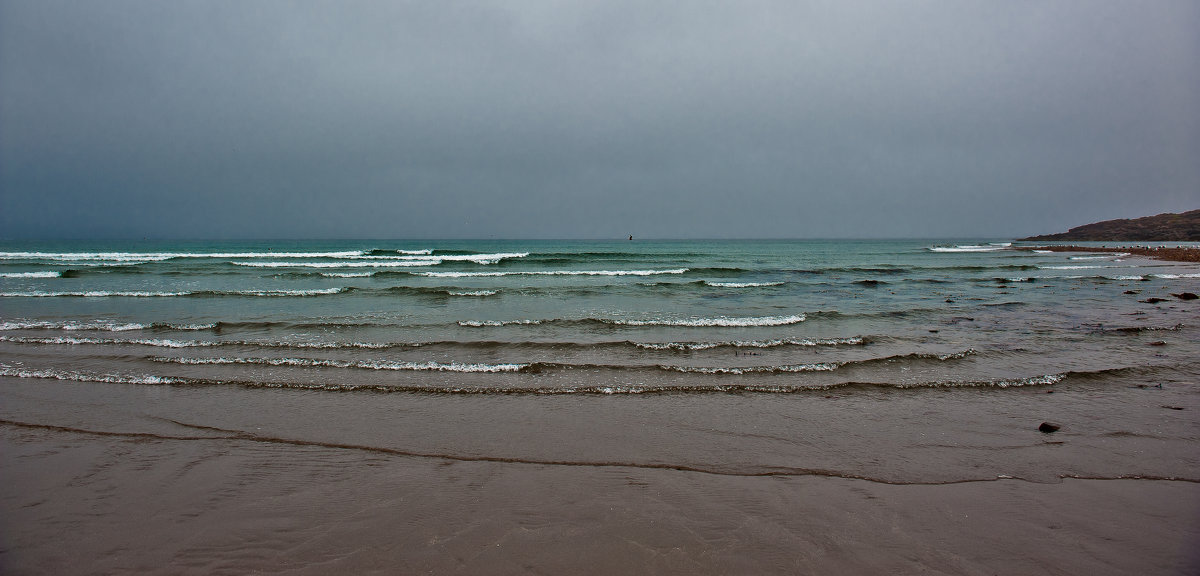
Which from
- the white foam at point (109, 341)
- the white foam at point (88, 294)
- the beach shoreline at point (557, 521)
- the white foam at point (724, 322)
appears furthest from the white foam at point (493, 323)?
the white foam at point (88, 294)

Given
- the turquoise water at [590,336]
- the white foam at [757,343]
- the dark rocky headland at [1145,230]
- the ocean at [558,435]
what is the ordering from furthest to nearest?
1. the dark rocky headland at [1145,230]
2. the white foam at [757,343]
3. the turquoise water at [590,336]
4. the ocean at [558,435]

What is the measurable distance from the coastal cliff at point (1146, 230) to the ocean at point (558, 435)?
103734 millimetres

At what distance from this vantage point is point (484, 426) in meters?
5.56

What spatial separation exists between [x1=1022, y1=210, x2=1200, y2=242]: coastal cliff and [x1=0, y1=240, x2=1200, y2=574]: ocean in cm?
10373

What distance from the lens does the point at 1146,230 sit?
90.4 m

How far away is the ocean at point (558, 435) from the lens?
3385mm

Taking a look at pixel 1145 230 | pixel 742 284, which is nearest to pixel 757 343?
pixel 742 284

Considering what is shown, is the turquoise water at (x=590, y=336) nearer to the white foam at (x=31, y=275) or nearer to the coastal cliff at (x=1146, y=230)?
the white foam at (x=31, y=275)

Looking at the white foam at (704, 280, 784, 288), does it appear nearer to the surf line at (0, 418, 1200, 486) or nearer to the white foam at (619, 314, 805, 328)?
the white foam at (619, 314, 805, 328)

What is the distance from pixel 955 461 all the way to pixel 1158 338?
9391 mm

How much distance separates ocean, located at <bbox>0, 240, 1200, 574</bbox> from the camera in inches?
133

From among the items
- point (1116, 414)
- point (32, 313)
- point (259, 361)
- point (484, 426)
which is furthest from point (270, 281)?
point (1116, 414)

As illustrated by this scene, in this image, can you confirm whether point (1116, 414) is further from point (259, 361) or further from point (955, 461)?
point (259, 361)

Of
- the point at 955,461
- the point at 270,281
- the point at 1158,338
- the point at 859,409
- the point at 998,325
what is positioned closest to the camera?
the point at 955,461
